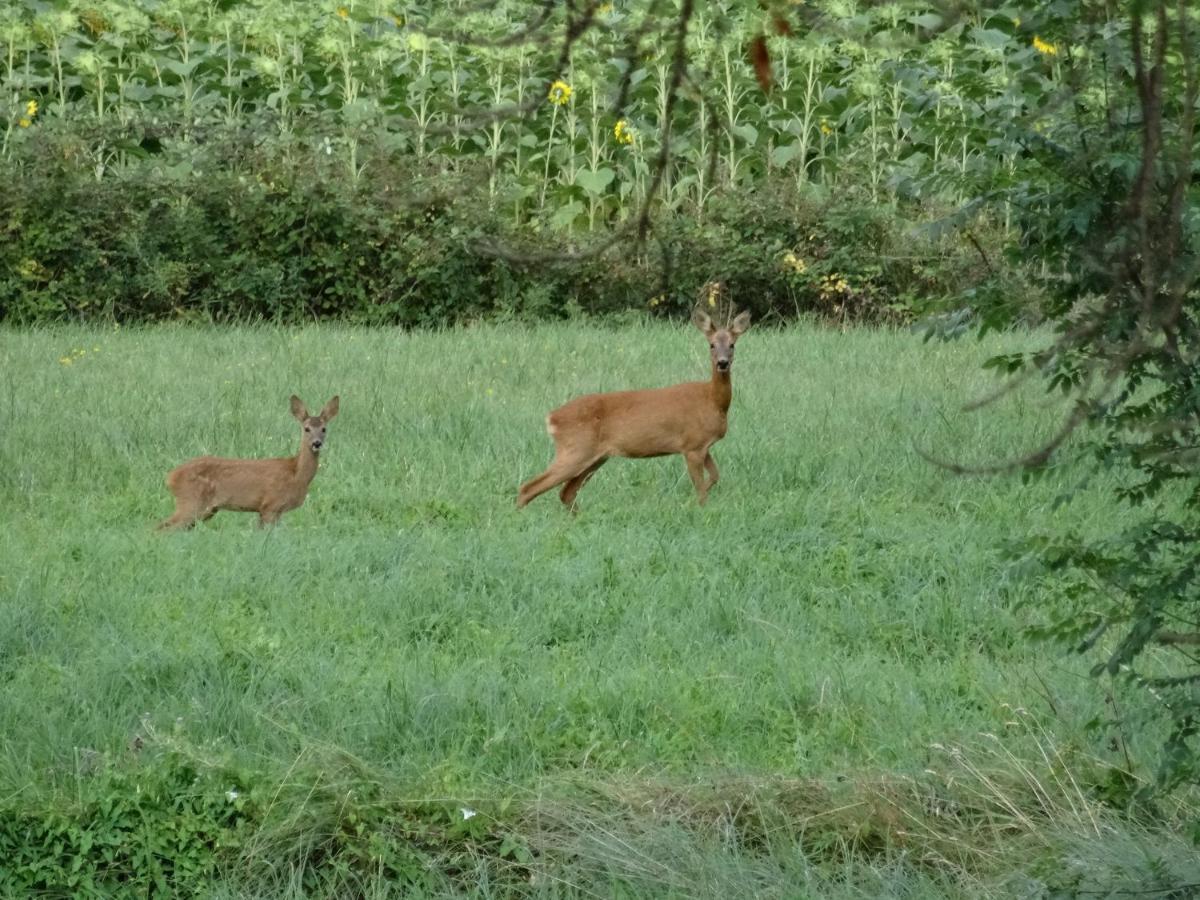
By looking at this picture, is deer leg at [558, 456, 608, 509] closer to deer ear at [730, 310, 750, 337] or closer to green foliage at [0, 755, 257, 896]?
deer ear at [730, 310, 750, 337]

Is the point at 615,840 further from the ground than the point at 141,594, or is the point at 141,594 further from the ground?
the point at 615,840

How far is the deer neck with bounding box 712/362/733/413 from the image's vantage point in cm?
1129

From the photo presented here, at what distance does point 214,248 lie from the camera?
57.1 ft

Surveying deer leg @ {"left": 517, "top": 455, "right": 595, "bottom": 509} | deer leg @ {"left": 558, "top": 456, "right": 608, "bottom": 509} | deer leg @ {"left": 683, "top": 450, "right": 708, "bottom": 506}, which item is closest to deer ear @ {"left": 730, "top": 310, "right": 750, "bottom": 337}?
deer leg @ {"left": 683, "top": 450, "right": 708, "bottom": 506}

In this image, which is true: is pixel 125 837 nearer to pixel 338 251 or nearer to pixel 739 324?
pixel 739 324

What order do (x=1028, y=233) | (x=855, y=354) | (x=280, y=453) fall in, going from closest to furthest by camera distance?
(x=1028, y=233) → (x=280, y=453) → (x=855, y=354)

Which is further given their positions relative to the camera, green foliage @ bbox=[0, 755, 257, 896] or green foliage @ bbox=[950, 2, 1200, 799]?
green foliage @ bbox=[0, 755, 257, 896]

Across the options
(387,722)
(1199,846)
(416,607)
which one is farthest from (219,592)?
(1199,846)

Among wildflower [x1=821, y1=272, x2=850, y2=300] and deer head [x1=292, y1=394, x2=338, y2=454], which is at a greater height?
deer head [x1=292, y1=394, x2=338, y2=454]

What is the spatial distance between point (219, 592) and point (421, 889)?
2955 mm

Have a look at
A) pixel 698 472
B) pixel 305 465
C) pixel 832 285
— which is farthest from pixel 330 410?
pixel 832 285

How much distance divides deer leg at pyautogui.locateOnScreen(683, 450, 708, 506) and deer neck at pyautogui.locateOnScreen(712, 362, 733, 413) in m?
0.42

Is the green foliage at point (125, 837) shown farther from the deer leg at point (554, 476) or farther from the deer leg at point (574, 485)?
the deer leg at point (574, 485)

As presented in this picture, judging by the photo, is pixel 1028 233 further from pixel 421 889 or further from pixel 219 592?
pixel 219 592
